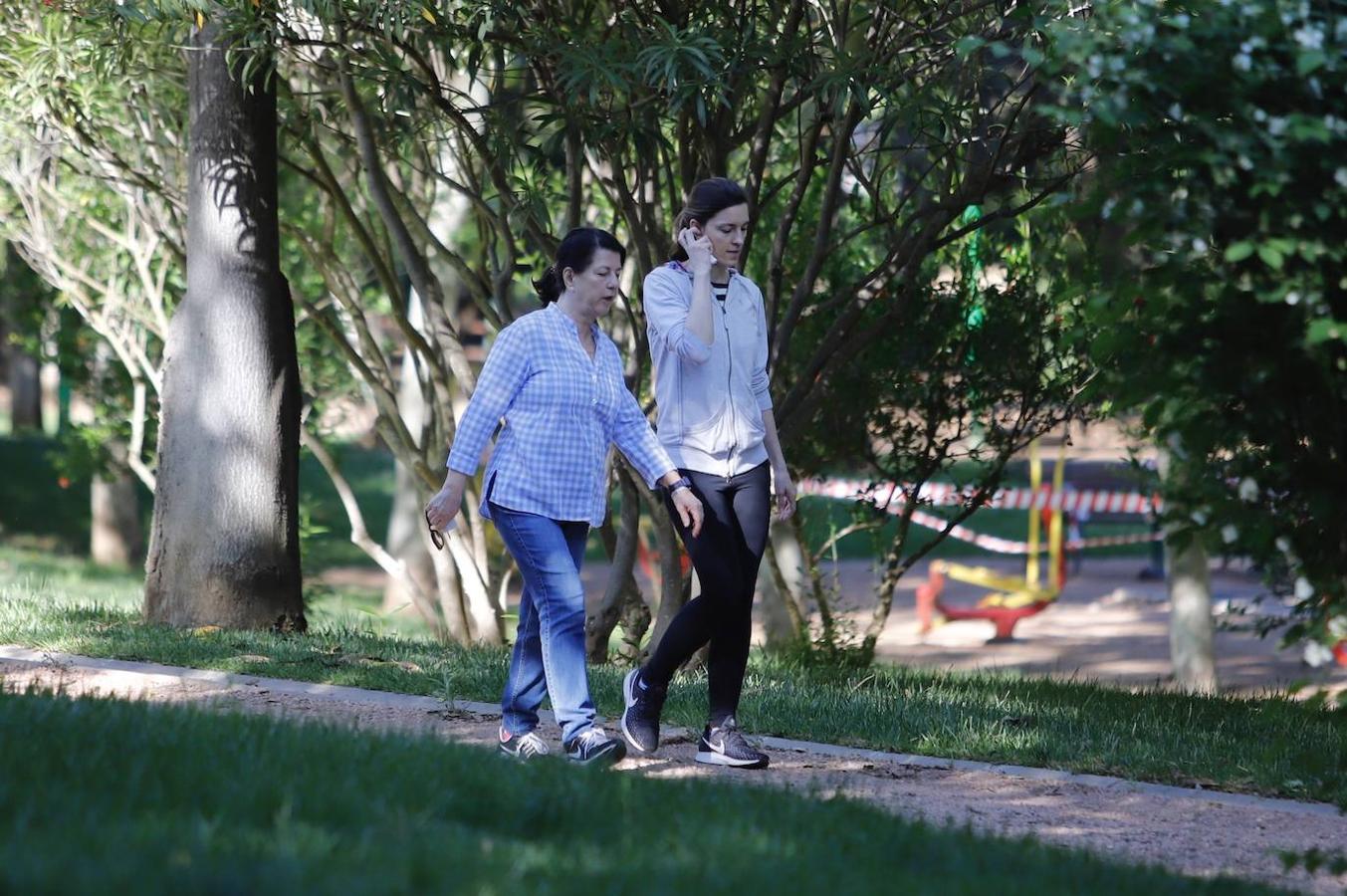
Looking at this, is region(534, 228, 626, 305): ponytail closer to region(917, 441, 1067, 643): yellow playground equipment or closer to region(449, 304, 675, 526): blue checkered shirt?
region(449, 304, 675, 526): blue checkered shirt

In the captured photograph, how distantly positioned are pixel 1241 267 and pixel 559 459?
2.23 m

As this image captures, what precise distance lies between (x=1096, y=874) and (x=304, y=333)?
1173 centimetres

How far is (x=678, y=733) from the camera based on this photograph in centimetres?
632

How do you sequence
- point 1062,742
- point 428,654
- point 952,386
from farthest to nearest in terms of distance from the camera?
point 952,386, point 428,654, point 1062,742

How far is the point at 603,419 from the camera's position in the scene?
18.3ft

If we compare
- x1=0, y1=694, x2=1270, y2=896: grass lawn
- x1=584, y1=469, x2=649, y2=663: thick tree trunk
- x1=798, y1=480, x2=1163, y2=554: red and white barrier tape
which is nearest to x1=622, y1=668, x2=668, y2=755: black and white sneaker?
x1=0, y1=694, x2=1270, y2=896: grass lawn

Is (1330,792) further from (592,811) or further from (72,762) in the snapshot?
(72,762)

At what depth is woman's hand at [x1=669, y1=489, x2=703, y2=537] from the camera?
539cm

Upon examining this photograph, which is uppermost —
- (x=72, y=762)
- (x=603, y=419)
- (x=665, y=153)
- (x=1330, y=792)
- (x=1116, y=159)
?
(x=665, y=153)

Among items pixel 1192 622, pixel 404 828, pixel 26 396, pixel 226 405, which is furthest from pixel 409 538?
pixel 26 396

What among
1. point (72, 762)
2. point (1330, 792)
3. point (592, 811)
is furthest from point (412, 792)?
point (1330, 792)

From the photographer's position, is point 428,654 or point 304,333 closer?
point 428,654

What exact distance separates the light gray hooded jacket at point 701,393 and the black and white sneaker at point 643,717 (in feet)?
2.65

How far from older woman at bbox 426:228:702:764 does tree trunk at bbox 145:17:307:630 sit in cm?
386
